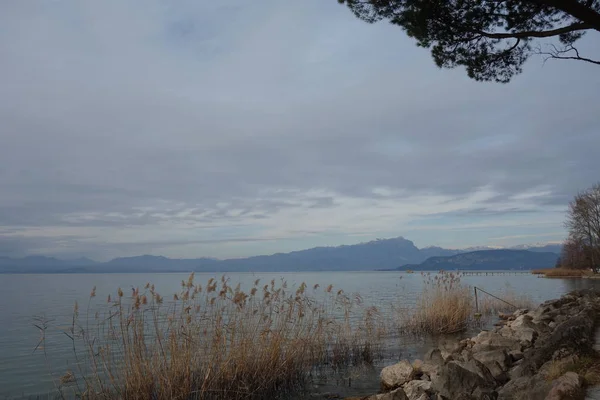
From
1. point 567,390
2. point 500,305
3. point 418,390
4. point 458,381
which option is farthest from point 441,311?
point 567,390

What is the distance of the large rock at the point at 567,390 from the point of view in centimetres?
396

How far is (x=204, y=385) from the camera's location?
6.79 meters

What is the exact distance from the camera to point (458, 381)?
591cm

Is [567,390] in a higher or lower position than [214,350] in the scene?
higher

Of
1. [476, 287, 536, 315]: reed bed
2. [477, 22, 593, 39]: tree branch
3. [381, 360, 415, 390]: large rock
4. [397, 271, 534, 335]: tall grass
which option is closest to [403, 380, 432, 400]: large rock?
[381, 360, 415, 390]: large rock

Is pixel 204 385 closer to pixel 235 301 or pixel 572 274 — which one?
pixel 235 301

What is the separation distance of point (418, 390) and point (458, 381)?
1127 millimetres

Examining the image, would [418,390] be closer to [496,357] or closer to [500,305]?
Result: [496,357]

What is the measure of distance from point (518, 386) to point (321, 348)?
5.50 m

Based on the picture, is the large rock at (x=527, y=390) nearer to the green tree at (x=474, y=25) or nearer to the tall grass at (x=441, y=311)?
the green tree at (x=474, y=25)

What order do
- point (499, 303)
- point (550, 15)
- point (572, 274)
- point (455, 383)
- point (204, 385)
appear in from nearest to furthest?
point (455, 383) → point (204, 385) → point (550, 15) → point (499, 303) → point (572, 274)

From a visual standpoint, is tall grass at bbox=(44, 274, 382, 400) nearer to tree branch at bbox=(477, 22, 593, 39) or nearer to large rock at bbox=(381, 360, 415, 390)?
large rock at bbox=(381, 360, 415, 390)

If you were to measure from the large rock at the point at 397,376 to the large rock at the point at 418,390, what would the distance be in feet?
2.79

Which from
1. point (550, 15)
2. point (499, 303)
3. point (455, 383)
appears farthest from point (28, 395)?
point (499, 303)
